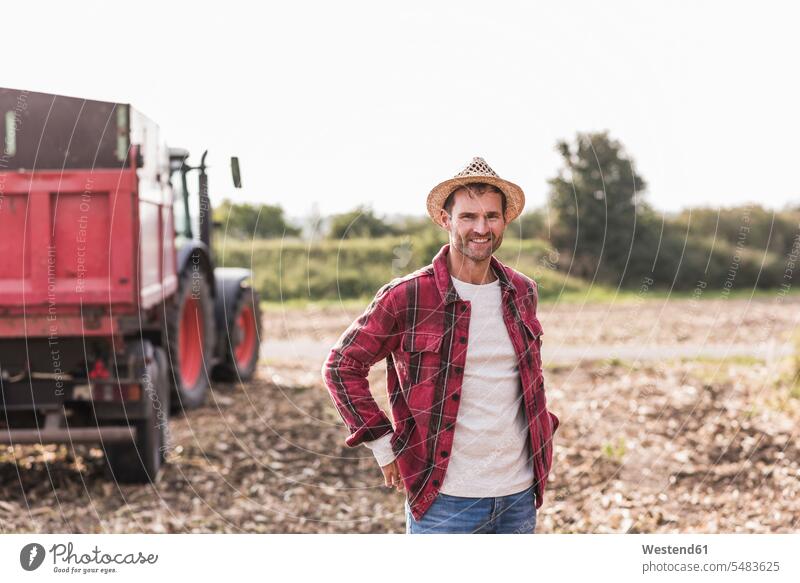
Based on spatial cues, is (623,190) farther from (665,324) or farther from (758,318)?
(758,318)

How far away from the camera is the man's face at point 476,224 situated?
2887 mm

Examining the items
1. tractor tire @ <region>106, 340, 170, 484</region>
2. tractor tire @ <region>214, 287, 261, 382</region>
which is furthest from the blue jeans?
tractor tire @ <region>214, 287, 261, 382</region>

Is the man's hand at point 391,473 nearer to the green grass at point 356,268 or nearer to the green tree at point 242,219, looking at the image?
the green tree at point 242,219

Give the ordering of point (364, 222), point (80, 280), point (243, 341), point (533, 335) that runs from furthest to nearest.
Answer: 1. point (243, 341)
2. point (364, 222)
3. point (80, 280)
4. point (533, 335)

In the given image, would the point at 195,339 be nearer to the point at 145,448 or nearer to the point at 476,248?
the point at 145,448

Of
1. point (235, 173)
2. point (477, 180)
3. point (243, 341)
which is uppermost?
point (235, 173)

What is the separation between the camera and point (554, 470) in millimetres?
6195

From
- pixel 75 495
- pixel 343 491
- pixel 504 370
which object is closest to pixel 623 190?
pixel 343 491

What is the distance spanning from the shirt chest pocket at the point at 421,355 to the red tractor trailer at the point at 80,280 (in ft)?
9.73

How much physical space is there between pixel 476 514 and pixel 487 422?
1.01ft

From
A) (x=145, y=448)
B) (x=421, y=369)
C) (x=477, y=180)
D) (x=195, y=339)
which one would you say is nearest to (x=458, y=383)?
(x=421, y=369)

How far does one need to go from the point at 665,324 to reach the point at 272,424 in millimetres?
8695
